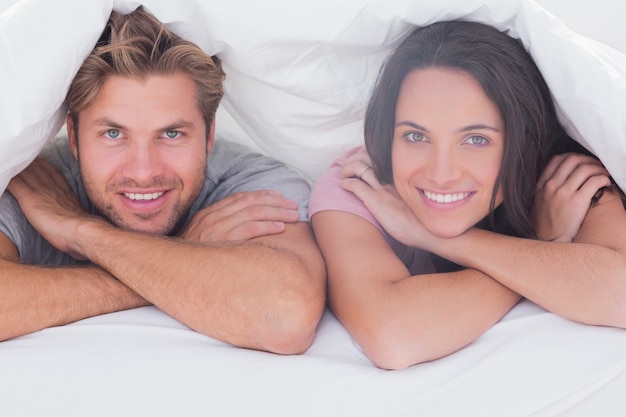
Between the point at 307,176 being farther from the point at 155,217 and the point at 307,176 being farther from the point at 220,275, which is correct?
the point at 220,275

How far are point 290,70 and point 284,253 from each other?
1.30ft

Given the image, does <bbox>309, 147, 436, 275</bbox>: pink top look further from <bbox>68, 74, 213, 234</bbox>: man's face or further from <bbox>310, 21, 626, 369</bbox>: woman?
<bbox>68, 74, 213, 234</bbox>: man's face

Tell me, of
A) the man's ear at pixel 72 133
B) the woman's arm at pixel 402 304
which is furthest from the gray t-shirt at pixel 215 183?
the woman's arm at pixel 402 304

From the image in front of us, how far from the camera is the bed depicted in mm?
1128

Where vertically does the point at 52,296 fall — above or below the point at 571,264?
below

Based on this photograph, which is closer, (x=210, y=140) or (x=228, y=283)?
(x=228, y=283)

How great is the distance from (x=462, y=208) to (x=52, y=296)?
70 centimetres

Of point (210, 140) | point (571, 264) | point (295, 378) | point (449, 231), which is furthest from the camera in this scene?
point (210, 140)

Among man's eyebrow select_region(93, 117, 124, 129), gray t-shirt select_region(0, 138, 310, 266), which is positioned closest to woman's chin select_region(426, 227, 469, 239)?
gray t-shirt select_region(0, 138, 310, 266)

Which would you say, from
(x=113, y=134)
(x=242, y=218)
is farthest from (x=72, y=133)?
(x=242, y=218)

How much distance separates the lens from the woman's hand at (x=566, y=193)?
1.37 metres

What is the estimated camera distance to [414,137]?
4.64ft

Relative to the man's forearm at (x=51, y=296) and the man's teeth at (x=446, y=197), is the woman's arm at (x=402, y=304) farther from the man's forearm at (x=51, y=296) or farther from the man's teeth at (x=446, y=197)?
the man's forearm at (x=51, y=296)

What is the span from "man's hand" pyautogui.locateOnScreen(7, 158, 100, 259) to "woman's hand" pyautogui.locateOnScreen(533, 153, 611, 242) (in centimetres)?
85
